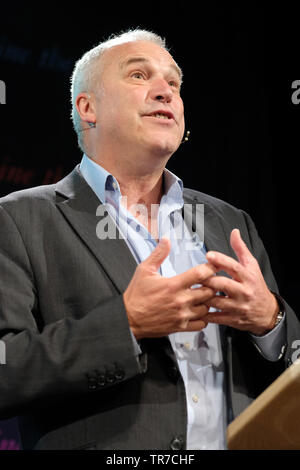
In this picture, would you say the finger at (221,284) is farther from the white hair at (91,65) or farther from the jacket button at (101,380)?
the white hair at (91,65)

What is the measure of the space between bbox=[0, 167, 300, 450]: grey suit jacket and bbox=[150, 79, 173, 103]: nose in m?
0.40

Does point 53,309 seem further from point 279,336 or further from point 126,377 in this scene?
point 279,336

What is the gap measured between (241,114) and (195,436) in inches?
79.5

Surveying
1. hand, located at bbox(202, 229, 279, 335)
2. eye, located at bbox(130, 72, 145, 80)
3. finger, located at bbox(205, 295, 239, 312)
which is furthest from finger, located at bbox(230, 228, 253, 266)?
eye, located at bbox(130, 72, 145, 80)

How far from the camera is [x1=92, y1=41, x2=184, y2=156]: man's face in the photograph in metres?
1.71

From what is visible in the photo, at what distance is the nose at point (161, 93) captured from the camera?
1749 millimetres

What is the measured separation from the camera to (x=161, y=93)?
1.75 metres

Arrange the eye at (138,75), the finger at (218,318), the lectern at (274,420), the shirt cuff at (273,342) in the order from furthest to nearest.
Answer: the eye at (138,75), the shirt cuff at (273,342), the finger at (218,318), the lectern at (274,420)

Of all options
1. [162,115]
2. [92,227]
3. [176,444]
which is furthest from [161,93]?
[176,444]

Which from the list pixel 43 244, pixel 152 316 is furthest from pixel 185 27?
pixel 152 316

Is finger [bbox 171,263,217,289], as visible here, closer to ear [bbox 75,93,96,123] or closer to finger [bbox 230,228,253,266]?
finger [bbox 230,228,253,266]

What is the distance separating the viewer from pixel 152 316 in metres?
1.29

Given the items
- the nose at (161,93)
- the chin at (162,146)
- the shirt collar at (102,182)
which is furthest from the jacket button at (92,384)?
the nose at (161,93)

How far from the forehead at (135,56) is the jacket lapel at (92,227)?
0.41 metres
